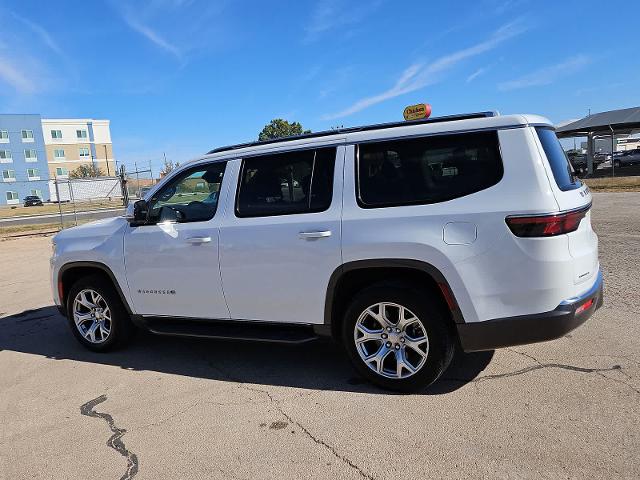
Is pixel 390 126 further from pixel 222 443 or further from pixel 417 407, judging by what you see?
pixel 222 443

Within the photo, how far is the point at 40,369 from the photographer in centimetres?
483

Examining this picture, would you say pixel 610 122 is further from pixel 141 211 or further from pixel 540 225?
pixel 141 211

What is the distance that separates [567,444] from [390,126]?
245 cm

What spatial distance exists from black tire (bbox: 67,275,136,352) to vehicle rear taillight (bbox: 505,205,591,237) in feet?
12.5

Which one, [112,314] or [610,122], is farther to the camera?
[610,122]

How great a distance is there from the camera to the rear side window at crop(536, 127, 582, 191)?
3.33m

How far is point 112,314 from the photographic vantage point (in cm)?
496

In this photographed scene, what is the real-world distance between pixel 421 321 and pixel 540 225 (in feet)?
3.41

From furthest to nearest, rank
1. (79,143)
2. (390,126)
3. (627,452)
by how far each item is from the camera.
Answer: (79,143) < (390,126) < (627,452)

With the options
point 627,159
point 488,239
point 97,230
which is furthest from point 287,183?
point 627,159

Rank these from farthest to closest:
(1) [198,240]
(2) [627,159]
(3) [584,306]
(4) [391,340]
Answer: (2) [627,159] < (1) [198,240] < (4) [391,340] < (3) [584,306]

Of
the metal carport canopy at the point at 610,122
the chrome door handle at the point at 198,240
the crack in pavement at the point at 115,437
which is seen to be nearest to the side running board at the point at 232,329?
the chrome door handle at the point at 198,240

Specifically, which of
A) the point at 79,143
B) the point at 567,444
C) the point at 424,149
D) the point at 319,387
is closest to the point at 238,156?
the point at 424,149

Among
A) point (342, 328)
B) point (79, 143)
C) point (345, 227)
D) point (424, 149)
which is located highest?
point (79, 143)
